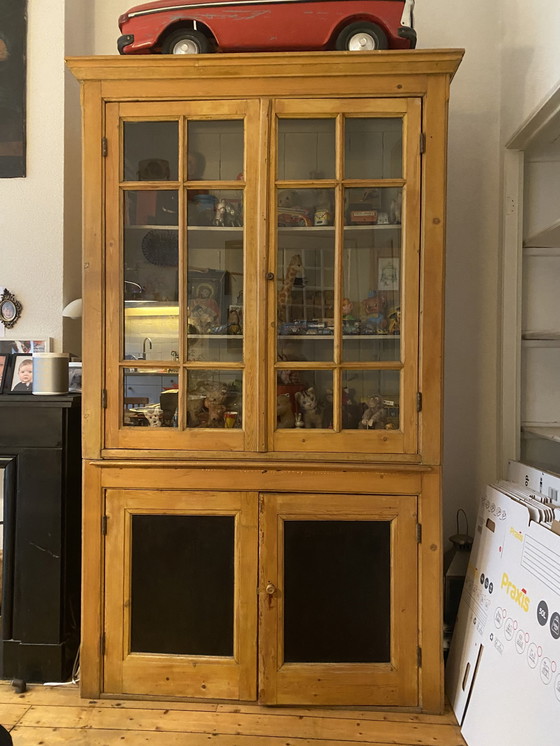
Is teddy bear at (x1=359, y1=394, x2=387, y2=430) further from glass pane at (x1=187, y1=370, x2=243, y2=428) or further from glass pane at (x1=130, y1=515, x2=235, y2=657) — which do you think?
glass pane at (x1=130, y1=515, x2=235, y2=657)

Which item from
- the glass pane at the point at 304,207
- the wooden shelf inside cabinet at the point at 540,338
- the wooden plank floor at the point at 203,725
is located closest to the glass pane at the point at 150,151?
the glass pane at the point at 304,207

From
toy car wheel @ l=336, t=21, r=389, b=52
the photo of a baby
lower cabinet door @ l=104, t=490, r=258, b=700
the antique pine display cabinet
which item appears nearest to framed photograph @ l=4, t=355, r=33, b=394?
the photo of a baby

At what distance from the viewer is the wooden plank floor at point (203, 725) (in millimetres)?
1664

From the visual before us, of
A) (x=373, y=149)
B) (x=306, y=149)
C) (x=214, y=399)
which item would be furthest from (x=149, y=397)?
(x=373, y=149)

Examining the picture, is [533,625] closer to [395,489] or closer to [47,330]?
[395,489]

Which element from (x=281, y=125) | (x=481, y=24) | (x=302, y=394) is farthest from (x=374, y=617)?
(x=481, y=24)

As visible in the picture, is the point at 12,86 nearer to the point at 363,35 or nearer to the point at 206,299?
the point at 206,299

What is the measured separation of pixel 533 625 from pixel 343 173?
59.4 inches

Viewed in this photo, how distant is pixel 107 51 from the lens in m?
2.35

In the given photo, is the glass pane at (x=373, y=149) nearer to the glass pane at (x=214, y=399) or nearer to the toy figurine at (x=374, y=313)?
the toy figurine at (x=374, y=313)

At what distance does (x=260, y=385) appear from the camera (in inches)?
70.4

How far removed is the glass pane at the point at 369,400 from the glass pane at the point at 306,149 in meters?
0.69

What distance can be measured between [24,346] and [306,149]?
4.62ft

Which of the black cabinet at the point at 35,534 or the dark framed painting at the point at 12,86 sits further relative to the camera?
the dark framed painting at the point at 12,86
